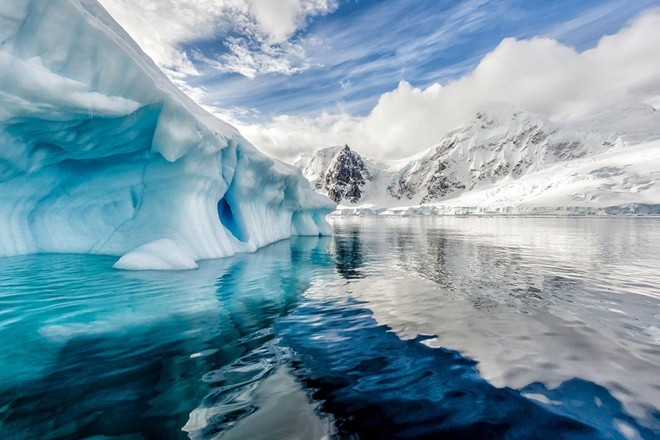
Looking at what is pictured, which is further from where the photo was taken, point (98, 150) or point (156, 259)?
point (98, 150)

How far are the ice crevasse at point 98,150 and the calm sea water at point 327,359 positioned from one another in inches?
139

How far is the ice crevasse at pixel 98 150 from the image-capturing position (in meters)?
7.68

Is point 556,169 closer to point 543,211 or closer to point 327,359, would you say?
point 543,211

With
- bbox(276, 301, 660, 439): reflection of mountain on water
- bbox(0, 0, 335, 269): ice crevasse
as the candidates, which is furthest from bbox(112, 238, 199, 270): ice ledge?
bbox(276, 301, 660, 439): reflection of mountain on water

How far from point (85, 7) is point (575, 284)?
49.8ft

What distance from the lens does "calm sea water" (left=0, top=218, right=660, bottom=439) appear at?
274 cm

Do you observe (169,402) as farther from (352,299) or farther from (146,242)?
(146,242)

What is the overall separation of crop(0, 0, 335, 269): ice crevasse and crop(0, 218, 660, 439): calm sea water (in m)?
3.52

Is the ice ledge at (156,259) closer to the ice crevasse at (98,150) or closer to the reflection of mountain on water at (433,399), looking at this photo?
the ice crevasse at (98,150)

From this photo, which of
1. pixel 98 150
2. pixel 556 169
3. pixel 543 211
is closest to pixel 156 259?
pixel 98 150

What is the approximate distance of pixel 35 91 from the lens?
7426mm

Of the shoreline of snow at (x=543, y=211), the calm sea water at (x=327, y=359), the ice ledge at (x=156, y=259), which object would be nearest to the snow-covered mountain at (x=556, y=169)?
the shoreline of snow at (x=543, y=211)

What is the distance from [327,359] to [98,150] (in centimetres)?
1074

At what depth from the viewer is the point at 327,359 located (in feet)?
13.2
